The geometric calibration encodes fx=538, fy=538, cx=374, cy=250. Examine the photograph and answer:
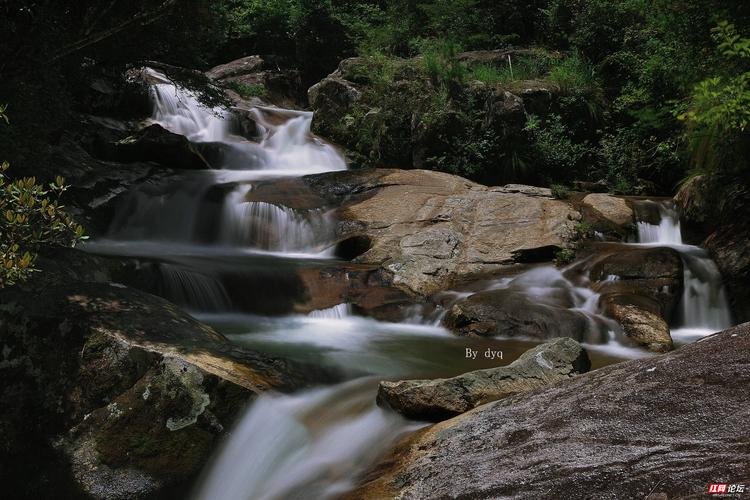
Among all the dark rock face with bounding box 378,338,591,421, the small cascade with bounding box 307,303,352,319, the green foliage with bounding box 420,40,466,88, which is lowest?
the small cascade with bounding box 307,303,352,319

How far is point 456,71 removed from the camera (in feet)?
47.0

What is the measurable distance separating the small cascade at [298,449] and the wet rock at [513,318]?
3.09 meters

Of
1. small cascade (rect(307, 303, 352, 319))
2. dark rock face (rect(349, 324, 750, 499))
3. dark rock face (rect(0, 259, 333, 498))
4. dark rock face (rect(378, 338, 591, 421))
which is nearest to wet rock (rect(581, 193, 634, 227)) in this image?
small cascade (rect(307, 303, 352, 319))

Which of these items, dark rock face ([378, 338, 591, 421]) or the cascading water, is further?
dark rock face ([378, 338, 591, 421])

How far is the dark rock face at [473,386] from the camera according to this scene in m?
3.77

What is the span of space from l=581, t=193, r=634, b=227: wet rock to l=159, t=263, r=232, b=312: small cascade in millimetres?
6932

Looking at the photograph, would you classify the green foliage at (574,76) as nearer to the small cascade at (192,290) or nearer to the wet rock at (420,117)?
the wet rock at (420,117)

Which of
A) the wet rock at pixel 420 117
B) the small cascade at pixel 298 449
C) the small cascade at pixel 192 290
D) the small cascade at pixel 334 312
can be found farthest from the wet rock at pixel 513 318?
the wet rock at pixel 420 117

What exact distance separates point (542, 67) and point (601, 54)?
69.5 inches

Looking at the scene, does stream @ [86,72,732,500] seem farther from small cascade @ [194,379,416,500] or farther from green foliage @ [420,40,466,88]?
green foliage @ [420,40,466,88]

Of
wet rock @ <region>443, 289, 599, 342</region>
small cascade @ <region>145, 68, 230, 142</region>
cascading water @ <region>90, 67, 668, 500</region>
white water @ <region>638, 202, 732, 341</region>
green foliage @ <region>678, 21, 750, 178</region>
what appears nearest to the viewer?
cascading water @ <region>90, 67, 668, 500</region>

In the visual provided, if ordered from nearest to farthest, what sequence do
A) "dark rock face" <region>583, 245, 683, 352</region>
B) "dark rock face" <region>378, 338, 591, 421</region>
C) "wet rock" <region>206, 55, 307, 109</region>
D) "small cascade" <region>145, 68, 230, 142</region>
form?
1. "dark rock face" <region>378, 338, 591, 421</region>
2. "dark rock face" <region>583, 245, 683, 352</region>
3. "small cascade" <region>145, 68, 230, 142</region>
4. "wet rock" <region>206, 55, 307, 109</region>

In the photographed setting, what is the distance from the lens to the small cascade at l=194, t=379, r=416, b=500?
3367mm

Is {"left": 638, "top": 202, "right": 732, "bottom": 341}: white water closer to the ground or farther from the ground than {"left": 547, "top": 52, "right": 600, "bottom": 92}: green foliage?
closer to the ground
